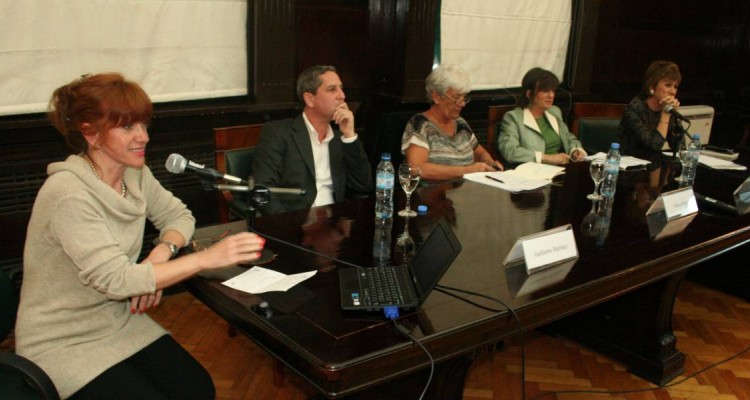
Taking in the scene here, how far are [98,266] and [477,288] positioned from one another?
0.92 meters

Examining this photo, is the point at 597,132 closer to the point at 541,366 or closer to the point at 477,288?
the point at 541,366

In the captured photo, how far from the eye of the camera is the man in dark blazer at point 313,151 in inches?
105

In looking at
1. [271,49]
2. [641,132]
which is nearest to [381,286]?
[271,49]

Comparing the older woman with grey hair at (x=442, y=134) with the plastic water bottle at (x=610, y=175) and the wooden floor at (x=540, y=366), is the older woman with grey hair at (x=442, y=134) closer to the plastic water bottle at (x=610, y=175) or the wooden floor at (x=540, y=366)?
the plastic water bottle at (x=610, y=175)

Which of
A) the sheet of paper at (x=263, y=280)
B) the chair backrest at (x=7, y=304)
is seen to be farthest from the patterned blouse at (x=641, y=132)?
the chair backrest at (x=7, y=304)

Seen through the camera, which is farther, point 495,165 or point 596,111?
point 596,111

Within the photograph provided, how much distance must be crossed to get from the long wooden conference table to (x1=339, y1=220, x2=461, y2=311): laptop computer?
1.3 inches

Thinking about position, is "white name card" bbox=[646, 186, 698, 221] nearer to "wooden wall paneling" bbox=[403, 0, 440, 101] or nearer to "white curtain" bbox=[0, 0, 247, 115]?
"wooden wall paneling" bbox=[403, 0, 440, 101]

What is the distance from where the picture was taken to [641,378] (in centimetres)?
264

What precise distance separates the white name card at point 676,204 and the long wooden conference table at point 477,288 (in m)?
0.06

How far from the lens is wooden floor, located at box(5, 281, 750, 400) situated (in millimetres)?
2508

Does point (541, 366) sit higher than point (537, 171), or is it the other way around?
point (537, 171)

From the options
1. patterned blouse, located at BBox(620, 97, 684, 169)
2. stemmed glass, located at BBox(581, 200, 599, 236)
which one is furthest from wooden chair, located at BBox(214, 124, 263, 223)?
patterned blouse, located at BBox(620, 97, 684, 169)

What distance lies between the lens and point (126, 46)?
305cm
